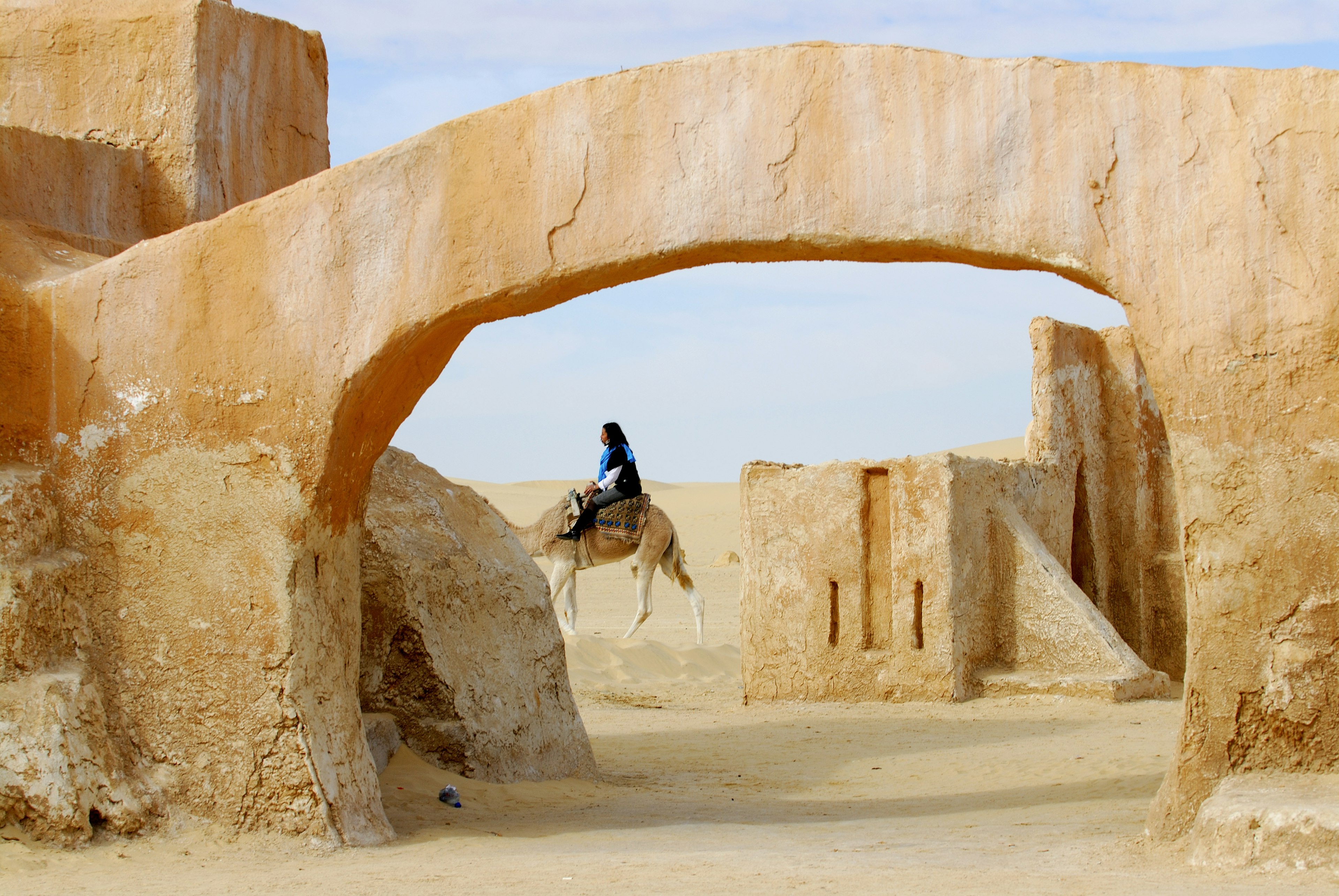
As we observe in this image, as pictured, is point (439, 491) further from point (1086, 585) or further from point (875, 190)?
point (1086, 585)

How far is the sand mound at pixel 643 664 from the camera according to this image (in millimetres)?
10883

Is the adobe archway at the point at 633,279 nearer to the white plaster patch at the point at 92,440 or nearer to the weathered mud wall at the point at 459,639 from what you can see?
the white plaster patch at the point at 92,440

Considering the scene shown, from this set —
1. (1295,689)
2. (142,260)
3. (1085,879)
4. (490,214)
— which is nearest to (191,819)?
(142,260)

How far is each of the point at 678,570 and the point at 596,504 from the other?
1221 millimetres

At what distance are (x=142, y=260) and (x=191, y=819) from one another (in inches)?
81.9

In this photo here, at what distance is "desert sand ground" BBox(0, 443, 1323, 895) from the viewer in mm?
4176

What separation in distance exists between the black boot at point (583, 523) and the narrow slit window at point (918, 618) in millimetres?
4670

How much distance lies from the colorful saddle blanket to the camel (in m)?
0.08

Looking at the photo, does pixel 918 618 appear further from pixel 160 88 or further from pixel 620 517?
pixel 160 88

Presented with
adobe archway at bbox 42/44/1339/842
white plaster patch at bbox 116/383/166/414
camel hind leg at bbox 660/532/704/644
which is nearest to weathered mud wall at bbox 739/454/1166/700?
camel hind leg at bbox 660/532/704/644

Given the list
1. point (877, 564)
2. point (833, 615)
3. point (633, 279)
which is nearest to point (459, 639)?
point (633, 279)

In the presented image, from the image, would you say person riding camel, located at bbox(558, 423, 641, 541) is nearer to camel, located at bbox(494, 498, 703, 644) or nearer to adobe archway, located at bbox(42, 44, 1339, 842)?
camel, located at bbox(494, 498, 703, 644)

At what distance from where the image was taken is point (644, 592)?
13227 millimetres

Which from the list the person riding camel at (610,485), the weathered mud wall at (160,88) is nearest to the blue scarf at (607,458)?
the person riding camel at (610,485)
